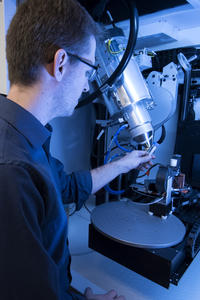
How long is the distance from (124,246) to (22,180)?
0.49m

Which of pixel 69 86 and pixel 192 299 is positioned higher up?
pixel 69 86

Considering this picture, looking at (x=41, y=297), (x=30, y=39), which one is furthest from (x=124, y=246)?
(x=30, y=39)

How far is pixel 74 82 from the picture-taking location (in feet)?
1.89

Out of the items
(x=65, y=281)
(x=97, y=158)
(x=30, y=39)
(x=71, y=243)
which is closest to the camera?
(x=30, y=39)

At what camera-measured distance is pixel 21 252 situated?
36cm

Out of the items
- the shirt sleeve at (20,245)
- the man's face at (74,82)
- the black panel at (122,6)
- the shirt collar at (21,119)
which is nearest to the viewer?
the shirt sleeve at (20,245)

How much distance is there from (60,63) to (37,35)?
79 mm

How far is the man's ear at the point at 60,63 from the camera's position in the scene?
50cm

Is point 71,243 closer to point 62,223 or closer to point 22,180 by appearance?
point 62,223

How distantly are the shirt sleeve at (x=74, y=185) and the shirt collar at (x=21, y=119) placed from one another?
0.38m

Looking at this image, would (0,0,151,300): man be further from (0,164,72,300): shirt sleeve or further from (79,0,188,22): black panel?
(79,0,188,22): black panel

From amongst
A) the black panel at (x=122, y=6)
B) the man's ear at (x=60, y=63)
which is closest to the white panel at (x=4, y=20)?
the black panel at (x=122, y=6)

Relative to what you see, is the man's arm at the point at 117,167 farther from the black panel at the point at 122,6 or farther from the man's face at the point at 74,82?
the black panel at the point at 122,6

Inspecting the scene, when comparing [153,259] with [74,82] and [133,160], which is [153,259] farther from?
[74,82]
